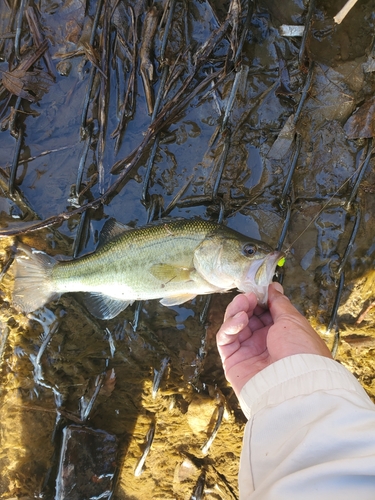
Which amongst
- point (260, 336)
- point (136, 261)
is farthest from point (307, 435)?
point (136, 261)

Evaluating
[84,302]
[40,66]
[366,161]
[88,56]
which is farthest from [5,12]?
[366,161]

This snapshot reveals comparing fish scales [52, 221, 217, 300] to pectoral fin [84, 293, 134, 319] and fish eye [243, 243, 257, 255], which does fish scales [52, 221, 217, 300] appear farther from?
fish eye [243, 243, 257, 255]

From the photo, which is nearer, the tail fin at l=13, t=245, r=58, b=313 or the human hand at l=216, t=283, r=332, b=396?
the human hand at l=216, t=283, r=332, b=396

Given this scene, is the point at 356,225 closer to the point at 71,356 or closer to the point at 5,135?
the point at 71,356

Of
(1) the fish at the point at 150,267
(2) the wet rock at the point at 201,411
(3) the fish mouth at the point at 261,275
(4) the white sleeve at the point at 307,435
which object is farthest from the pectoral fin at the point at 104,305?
(4) the white sleeve at the point at 307,435

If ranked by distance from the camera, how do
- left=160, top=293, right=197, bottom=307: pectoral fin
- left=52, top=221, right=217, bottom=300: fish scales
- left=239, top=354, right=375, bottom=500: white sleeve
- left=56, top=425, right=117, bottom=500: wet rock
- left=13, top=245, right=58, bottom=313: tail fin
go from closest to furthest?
left=239, top=354, right=375, bottom=500: white sleeve → left=52, top=221, right=217, bottom=300: fish scales → left=160, top=293, right=197, bottom=307: pectoral fin → left=13, top=245, right=58, bottom=313: tail fin → left=56, top=425, right=117, bottom=500: wet rock

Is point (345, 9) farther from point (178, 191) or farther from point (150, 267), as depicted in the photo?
point (150, 267)

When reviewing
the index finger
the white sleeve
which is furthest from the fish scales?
the white sleeve

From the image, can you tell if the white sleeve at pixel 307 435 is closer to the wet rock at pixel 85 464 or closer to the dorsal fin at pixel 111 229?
the dorsal fin at pixel 111 229
